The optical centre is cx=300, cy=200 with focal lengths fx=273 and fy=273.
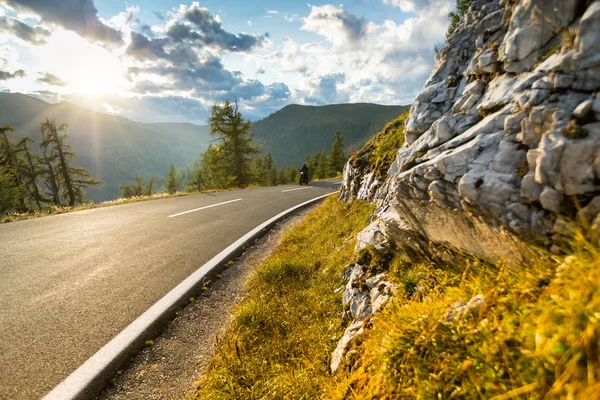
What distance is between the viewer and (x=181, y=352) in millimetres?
3047

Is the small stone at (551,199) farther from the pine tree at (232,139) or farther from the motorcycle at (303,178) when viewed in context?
the pine tree at (232,139)

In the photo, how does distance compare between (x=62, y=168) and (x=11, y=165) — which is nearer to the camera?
(x=62, y=168)

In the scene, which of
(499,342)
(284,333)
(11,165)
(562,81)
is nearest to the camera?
(499,342)

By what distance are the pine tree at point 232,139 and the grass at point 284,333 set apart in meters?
30.6

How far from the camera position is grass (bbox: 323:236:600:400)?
45.0 inches

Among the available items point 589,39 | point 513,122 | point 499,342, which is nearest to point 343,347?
point 499,342

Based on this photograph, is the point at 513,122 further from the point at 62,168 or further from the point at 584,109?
the point at 62,168

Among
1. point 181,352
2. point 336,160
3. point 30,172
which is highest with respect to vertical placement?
point 336,160

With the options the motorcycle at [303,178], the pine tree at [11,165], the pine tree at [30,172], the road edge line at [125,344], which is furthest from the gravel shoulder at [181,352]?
the pine tree at [30,172]

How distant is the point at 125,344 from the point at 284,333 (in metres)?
Result: 1.72

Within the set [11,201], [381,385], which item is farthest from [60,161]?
[381,385]

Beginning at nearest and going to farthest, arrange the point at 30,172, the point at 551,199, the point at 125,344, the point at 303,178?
the point at 551,199 < the point at 125,344 < the point at 303,178 < the point at 30,172

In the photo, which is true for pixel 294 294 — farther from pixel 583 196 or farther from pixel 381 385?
pixel 583 196

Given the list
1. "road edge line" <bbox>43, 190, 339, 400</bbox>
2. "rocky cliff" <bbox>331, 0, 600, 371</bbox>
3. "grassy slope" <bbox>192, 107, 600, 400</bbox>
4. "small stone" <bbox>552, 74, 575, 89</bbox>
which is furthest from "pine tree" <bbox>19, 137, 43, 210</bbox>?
"small stone" <bbox>552, 74, 575, 89</bbox>
